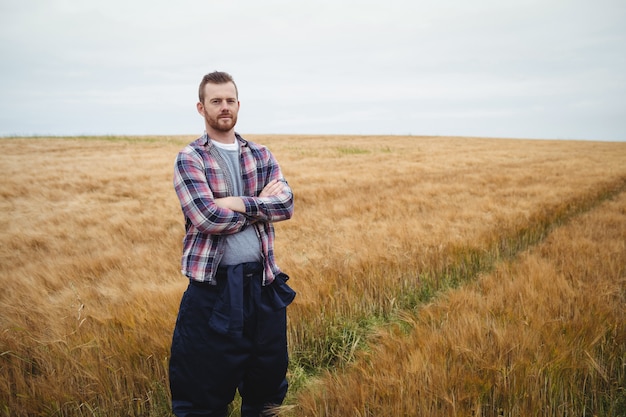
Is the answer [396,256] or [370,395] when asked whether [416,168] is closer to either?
[396,256]

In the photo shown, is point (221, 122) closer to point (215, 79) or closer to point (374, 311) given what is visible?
point (215, 79)

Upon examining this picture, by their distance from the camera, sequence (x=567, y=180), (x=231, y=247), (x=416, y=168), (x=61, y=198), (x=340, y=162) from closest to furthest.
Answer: (x=231, y=247) < (x=61, y=198) < (x=567, y=180) < (x=416, y=168) < (x=340, y=162)

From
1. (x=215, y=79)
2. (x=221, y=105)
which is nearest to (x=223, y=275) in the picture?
(x=221, y=105)

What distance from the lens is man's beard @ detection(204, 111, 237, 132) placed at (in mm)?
1827

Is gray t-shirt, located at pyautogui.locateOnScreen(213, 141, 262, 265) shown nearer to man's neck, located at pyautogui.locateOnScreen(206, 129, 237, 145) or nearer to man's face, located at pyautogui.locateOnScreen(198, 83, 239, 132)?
man's neck, located at pyautogui.locateOnScreen(206, 129, 237, 145)

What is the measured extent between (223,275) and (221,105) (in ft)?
2.94

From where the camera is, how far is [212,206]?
5.72ft

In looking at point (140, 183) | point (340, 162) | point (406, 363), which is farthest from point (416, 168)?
point (406, 363)

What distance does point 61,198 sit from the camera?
10.0 m

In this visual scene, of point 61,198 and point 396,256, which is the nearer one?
point 396,256

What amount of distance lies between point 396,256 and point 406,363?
2353mm

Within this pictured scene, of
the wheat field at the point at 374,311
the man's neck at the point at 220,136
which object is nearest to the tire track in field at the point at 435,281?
the wheat field at the point at 374,311

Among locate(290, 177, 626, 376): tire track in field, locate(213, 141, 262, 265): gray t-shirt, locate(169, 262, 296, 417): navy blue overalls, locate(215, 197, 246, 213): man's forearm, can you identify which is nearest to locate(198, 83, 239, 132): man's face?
locate(213, 141, 262, 265): gray t-shirt

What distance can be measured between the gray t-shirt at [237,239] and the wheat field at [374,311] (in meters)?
0.92
